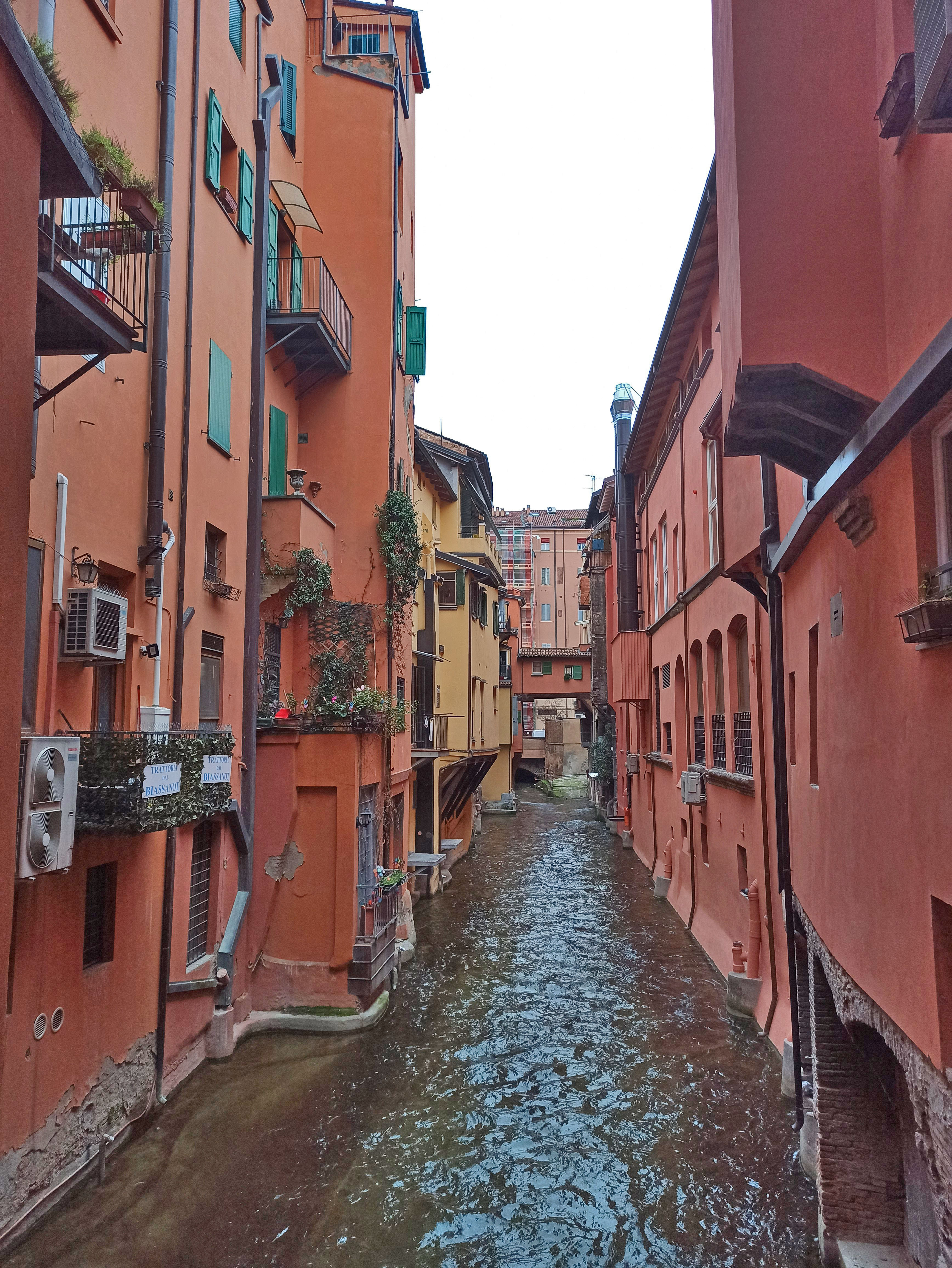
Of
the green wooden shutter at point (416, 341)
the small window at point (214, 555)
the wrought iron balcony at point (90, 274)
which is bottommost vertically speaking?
the small window at point (214, 555)

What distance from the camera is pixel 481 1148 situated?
30.4ft

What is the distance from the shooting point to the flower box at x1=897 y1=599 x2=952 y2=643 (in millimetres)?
3711

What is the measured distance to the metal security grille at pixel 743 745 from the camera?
12.8m

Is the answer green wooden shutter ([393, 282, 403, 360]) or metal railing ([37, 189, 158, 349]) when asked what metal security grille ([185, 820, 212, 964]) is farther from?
green wooden shutter ([393, 282, 403, 360])

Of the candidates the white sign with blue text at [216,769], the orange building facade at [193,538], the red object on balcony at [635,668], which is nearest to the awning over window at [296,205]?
the orange building facade at [193,538]

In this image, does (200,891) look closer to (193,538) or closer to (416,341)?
(193,538)

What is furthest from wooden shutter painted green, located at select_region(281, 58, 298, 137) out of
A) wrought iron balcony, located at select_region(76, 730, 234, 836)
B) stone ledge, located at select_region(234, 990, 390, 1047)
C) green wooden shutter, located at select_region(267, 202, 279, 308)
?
stone ledge, located at select_region(234, 990, 390, 1047)

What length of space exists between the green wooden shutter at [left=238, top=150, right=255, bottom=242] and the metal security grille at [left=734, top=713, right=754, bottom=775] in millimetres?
9802

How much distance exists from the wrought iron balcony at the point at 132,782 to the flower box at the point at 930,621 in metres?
6.30

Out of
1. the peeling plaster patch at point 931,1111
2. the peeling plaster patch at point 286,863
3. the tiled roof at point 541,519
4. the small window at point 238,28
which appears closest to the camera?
the peeling plaster patch at point 931,1111

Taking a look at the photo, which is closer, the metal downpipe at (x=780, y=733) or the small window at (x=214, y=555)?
the metal downpipe at (x=780, y=733)

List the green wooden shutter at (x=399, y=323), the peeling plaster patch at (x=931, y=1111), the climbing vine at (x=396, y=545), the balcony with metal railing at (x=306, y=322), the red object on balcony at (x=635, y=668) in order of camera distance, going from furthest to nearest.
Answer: the red object on balcony at (x=635, y=668)
the green wooden shutter at (x=399, y=323)
the climbing vine at (x=396, y=545)
the balcony with metal railing at (x=306, y=322)
the peeling plaster patch at (x=931, y=1111)

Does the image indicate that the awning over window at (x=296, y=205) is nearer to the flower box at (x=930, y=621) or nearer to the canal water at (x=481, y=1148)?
the canal water at (x=481, y=1148)

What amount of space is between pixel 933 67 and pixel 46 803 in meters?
6.70
